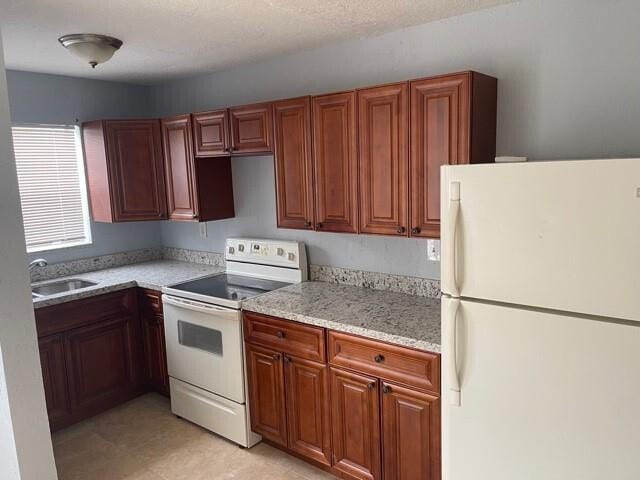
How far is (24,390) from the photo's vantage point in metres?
2.30

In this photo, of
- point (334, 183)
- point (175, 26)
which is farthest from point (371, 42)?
point (175, 26)

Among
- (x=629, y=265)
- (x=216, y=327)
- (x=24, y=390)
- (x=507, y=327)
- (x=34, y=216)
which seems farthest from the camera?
(x=34, y=216)

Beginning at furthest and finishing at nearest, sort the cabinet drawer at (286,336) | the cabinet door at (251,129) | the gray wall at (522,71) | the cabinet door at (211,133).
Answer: the cabinet door at (211,133) → the cabinet door at (251,129) → the cabinet drawer at (286,336) → the gray wall at (522,71)

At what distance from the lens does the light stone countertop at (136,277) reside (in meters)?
3.08

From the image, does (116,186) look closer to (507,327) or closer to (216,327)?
(216,327)

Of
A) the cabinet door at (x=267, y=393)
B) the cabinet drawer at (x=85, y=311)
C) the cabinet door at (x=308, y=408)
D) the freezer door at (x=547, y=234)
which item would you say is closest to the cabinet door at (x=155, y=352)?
the cabinet drawer at (x=85, y=311)

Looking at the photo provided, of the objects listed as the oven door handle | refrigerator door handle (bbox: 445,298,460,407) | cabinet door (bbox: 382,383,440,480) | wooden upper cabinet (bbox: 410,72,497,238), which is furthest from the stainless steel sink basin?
refrigerator door handle (bbox: 445,298,460,407)

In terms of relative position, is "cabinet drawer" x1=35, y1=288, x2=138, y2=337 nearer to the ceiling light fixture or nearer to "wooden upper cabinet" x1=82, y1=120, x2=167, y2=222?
"wooden upper cabinet" x1=82, y1=120, x2=167, y2=222

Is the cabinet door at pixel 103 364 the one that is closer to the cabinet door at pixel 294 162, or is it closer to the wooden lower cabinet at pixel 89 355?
the wooden lower cabinet at pixel 89 355

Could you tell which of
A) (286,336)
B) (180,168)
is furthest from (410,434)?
(180,168)

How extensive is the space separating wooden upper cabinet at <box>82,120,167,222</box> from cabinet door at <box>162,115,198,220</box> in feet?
0.29

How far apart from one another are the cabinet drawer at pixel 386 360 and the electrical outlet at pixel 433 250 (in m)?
0.65

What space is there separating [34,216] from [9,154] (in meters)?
1.45

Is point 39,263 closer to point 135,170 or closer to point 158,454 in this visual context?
point 135,170
